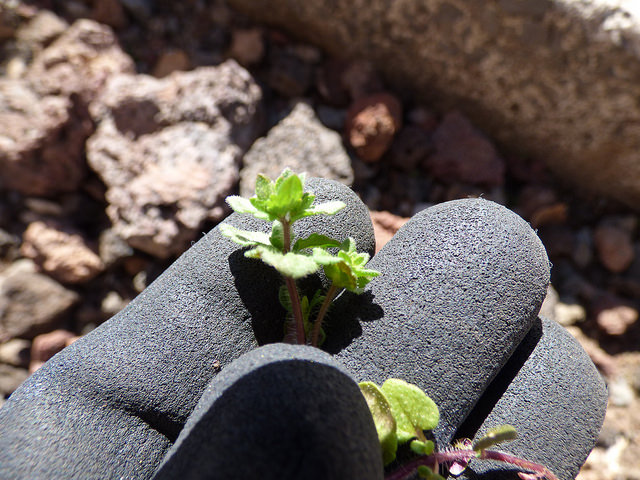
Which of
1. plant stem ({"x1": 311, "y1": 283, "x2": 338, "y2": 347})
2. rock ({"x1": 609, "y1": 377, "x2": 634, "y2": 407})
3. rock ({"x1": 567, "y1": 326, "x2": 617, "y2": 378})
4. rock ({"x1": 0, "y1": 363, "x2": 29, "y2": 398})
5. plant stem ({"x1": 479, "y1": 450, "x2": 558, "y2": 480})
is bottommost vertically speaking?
rock ({"x1": 0, "y1": 363, "x2": 29, "y2": 398})

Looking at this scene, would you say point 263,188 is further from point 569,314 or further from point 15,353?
point 569,314

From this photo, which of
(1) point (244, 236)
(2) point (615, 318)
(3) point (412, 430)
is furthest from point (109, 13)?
(2) point (615, 318)

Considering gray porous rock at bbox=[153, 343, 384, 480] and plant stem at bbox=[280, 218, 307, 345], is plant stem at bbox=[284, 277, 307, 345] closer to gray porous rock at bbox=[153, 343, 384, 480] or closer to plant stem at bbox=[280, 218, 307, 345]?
plant stem at bbox=[280, 218, 307, 345]

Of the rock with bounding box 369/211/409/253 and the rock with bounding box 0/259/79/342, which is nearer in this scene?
the rock with bounding box 369/211/409/253

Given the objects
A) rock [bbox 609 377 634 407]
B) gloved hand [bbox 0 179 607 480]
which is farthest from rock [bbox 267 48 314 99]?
rock [bbox 609 377 634 407]

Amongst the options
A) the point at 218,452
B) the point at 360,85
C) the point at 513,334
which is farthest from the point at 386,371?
the point at 360,85

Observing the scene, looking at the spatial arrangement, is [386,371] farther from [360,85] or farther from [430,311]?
[360,85]
